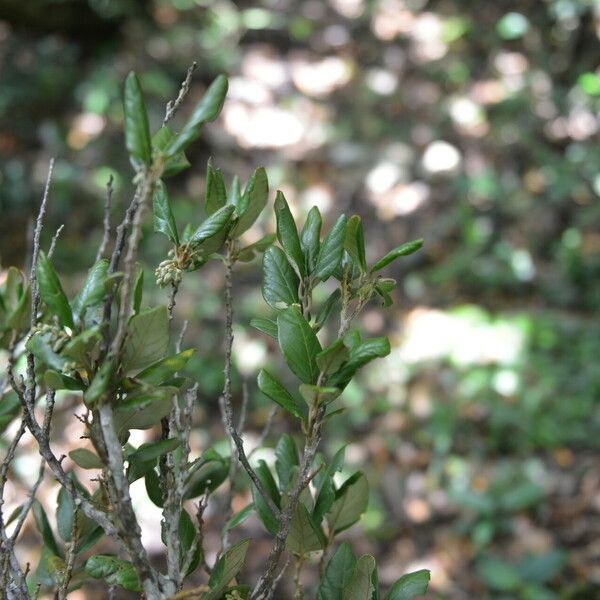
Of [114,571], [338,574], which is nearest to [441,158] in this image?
[338,574]

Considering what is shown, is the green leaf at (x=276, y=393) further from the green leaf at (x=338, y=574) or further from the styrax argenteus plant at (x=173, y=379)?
the green leaf at (x=338, y=574)

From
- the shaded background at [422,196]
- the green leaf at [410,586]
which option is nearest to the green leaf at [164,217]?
the green leaf at [410,586]

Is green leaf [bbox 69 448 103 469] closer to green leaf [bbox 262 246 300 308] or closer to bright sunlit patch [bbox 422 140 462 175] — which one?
green leaf [bbox 262 246 300 308]

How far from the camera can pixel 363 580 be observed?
709mm

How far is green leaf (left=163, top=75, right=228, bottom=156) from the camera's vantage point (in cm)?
54

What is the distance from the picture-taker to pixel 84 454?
2.18 ft

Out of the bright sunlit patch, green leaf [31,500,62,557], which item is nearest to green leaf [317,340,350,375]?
green leaf [31,500,62,557]

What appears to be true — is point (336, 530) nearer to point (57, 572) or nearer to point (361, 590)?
point (361, 590)

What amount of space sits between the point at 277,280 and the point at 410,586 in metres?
0.33

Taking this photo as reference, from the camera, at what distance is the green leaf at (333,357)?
617mm

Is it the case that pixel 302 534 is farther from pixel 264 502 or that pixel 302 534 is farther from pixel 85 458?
pixel 85 458

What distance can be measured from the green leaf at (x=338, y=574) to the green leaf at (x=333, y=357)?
0.70 ft

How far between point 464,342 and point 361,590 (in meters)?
2.16

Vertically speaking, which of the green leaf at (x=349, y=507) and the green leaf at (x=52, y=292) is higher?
the green leaf at (x=52, y=292)
